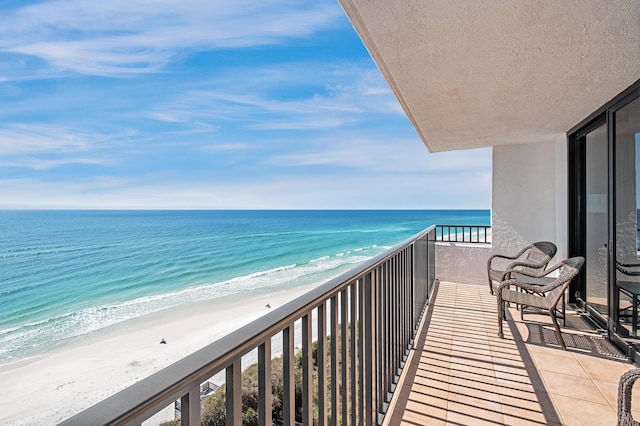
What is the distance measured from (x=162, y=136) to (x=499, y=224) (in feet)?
92.4

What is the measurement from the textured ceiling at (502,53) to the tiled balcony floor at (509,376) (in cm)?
218

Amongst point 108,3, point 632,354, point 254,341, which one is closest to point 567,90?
point 632,354

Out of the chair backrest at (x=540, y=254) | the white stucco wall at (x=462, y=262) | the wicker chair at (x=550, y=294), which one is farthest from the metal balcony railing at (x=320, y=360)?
the white stucco wall at (x=462, y=262)

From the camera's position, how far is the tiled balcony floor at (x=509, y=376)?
1938 mm

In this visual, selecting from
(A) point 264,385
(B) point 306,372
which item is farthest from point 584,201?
(A) point 264,385

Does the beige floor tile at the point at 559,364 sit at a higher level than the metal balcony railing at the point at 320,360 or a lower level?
lower

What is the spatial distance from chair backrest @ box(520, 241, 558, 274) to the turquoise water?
9.81 metres

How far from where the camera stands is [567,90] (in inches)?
108

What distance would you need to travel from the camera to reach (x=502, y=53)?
2.12 m

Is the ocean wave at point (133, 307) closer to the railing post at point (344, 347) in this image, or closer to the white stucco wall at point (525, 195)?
the white stucco wall at point (525, 195)

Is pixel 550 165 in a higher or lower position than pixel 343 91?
lower

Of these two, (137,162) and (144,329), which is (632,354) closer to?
(144,329)

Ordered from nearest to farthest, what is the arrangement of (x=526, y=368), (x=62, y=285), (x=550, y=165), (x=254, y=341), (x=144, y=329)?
(x=254, y=341)
(x=526, y=368)
(x=550, y=165)
(x=144, y=329)
(x=62, y=285)

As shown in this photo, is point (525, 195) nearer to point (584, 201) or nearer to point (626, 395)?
point (584, 201)
